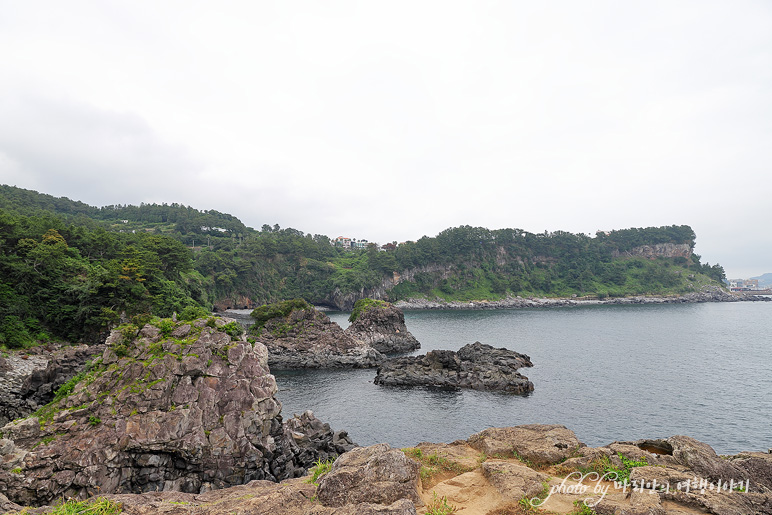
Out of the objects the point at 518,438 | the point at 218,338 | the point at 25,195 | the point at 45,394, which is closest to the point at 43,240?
the point at 45,394

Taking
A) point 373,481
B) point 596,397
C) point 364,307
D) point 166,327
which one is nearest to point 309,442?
point 166,327

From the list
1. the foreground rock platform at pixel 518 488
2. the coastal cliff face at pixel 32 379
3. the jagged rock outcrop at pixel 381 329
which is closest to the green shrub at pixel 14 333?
the coastal cliff face at pixel 32 379

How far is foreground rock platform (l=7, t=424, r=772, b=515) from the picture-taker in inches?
352

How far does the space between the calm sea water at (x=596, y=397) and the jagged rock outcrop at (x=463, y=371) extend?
66.5 inches

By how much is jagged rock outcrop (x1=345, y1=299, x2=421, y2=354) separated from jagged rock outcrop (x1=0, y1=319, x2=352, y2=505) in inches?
1791

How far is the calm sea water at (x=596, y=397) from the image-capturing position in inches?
1299

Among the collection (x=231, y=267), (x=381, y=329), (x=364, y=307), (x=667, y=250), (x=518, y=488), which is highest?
(x=667, y=250)

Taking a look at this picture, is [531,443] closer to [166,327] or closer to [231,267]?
[166,327]

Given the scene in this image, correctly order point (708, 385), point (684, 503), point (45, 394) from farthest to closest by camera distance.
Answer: point (708, 385), point (45, 394), point (684, 503)

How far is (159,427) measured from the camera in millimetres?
20328

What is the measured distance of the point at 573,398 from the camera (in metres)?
41.6

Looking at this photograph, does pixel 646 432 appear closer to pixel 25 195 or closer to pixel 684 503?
pixel 684 503

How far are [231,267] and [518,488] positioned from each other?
437ft

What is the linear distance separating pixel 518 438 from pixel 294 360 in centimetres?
4815
